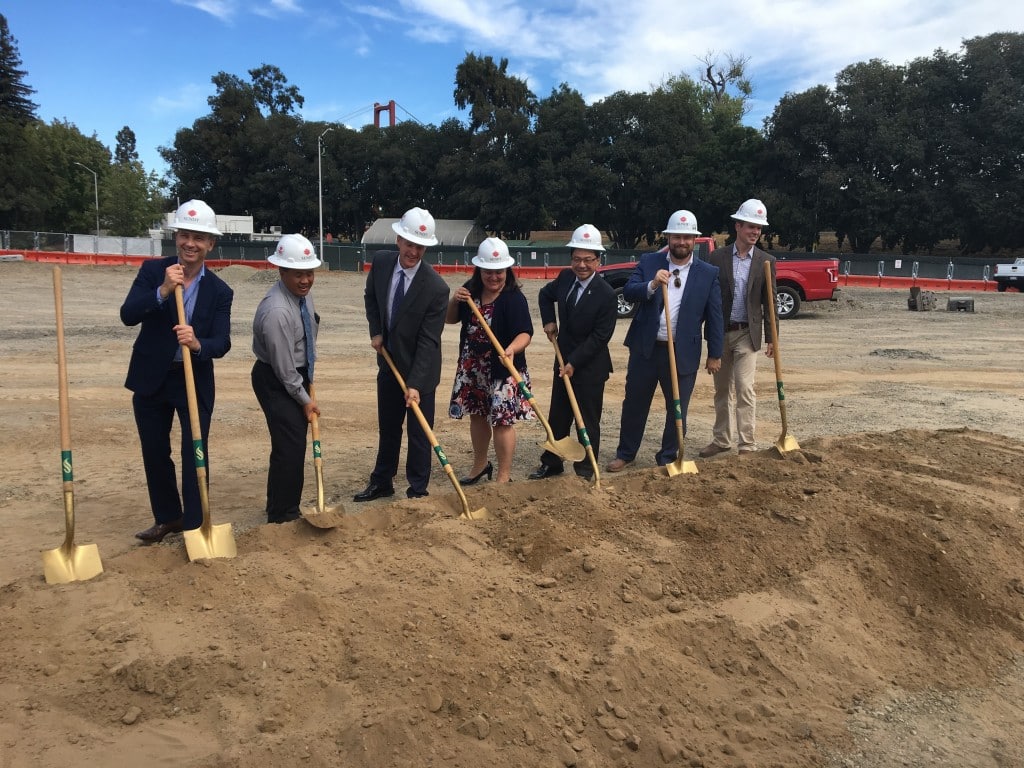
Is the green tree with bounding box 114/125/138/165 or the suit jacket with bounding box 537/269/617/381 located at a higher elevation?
the green tree with bounding box 114/125/138/165

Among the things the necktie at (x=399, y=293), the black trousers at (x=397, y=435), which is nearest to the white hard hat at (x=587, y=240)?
the necktie at (x=399, y=293)

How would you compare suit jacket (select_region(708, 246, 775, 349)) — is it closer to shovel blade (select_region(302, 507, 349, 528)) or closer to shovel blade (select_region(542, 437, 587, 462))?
shovel blade (select_region(542, 437, 587, 462))

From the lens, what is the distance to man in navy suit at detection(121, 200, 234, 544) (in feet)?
14.3

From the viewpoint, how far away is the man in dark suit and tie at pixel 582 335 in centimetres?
589

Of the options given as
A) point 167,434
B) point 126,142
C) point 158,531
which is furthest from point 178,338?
point 126,142

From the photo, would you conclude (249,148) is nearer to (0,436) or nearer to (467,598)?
(0,436)

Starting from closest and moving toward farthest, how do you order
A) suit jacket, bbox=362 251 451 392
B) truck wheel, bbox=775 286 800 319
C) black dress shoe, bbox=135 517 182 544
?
black dress shoe, bbox=135 517 182 544 → suit jacket, bbox=362 251 451 392 → truck wheel, bbox=775 286 800 319

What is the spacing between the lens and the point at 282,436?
15.7ft

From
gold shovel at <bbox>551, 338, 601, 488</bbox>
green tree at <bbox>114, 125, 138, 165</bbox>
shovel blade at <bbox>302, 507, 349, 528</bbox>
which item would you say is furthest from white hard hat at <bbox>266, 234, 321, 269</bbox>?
green tree at <bbox>114, 125, 138, 165</bbox>

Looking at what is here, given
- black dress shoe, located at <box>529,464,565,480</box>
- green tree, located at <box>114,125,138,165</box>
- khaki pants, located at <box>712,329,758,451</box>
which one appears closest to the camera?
black dress shoe, located at <box>529,464,565,480</box>

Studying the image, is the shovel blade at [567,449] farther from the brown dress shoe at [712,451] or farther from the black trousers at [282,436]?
the black trousers at [282,436]

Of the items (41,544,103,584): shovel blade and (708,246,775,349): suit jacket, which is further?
(708,246,775,349): suit jacket

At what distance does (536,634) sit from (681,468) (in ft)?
7.99

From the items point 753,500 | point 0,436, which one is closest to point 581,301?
point 753,500
